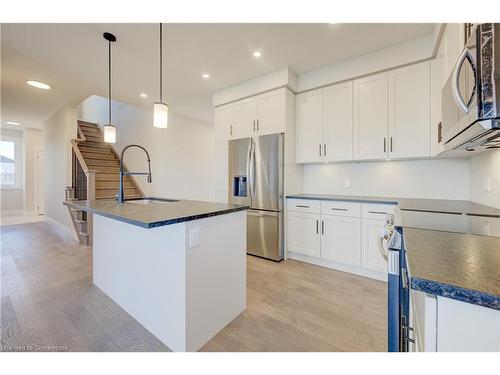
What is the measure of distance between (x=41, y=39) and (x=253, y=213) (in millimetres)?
3196

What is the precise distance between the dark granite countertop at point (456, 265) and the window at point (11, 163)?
9996 millimetres

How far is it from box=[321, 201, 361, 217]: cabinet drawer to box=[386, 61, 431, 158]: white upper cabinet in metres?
0.76

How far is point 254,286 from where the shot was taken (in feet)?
7.93

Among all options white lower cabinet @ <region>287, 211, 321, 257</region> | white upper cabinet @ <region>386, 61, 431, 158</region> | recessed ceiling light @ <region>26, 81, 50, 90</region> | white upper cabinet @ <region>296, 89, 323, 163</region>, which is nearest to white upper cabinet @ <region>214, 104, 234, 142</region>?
white upper cabinet @ <region>296, 89, 323, 163</region>

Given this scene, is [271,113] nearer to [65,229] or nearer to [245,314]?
[245,314]

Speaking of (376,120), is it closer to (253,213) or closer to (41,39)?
(253,213)

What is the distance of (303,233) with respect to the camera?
10.0ft

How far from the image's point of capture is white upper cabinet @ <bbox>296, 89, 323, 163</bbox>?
3182 millimetres

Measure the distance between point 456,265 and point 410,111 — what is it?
8.34 ft

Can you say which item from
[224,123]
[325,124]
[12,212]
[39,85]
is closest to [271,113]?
[325,124]

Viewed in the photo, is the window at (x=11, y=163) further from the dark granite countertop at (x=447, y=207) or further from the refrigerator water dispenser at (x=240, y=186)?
the dark granite countertop at (x=447, y=207)
